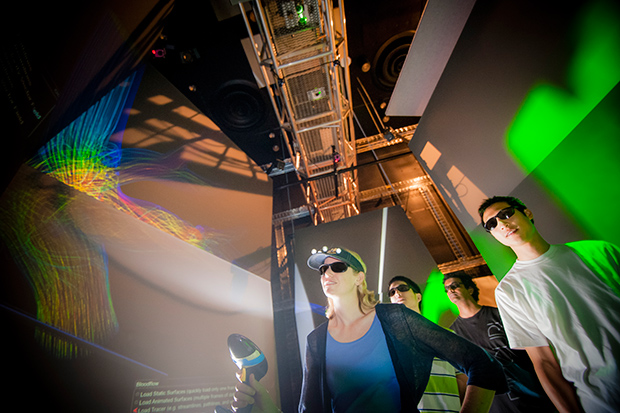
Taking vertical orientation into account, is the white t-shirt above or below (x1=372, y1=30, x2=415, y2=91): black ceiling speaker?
below

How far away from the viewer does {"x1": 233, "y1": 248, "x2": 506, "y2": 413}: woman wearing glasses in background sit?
57.4 inches

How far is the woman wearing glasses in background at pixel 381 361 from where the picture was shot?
1.46m

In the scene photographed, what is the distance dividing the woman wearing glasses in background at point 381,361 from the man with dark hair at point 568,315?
21.4 inches

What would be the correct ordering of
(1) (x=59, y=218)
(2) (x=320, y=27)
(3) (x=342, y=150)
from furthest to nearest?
(3) (x=342, y=150) < (2) (x=320, y=27) < (1) (x=59, y=218)

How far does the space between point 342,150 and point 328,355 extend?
4.10m

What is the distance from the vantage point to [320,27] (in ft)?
11.5

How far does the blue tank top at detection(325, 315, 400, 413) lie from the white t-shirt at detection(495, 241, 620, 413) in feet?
3.69

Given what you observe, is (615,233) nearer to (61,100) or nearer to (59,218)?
(59,218)

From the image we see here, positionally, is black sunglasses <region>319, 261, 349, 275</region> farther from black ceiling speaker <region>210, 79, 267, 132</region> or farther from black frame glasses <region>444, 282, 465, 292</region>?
black ceiling speaker <region>210, 79, 267, 132</region>

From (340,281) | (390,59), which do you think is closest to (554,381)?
(340,281)

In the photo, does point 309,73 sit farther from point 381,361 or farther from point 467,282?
point 381,361

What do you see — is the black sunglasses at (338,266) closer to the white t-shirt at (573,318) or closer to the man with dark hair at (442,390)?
the man with dark hair at (442,390)

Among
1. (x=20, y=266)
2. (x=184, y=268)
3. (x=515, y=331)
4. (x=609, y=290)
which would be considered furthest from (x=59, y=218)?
(x=609, y=290)

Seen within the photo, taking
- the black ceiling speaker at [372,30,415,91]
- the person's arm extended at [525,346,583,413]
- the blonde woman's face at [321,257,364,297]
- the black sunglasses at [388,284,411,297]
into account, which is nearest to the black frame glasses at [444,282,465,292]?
the black sunglasses at [388,284,411,297]
